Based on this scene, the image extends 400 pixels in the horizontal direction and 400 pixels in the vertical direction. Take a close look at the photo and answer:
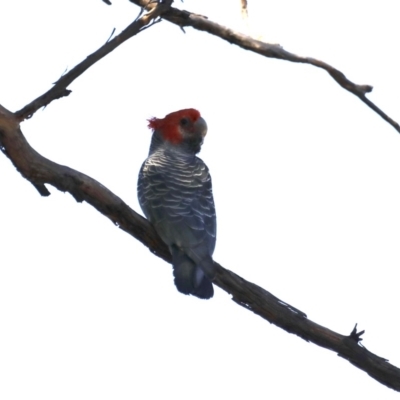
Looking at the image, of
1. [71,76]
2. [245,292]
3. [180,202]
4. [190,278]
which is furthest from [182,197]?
[71,76]

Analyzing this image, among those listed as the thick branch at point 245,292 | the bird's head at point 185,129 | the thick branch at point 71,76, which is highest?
the bird's head at point 185,129

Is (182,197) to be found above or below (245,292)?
above

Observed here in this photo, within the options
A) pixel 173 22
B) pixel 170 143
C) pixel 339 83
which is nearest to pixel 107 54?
pixel 173 22

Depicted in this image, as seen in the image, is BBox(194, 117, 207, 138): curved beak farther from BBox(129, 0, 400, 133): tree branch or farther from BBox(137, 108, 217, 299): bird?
→ BBox(129, 0, 400, 133): tree branch

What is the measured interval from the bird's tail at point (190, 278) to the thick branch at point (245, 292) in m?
0.30

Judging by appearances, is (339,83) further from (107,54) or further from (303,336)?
(303,336)

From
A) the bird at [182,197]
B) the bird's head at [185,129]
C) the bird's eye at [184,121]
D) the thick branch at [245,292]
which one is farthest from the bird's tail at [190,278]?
the bird's eye at [184,121]

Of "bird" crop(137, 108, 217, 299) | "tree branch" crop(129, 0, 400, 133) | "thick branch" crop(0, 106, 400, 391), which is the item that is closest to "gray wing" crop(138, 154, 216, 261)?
"bird" crop(137, 108, 217, 299)

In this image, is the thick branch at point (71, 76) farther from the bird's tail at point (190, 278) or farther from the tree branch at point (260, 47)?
the bird's tail at point (190, 278)

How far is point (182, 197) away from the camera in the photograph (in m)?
7.57

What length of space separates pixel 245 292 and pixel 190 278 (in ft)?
2.49

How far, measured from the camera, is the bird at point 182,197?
669 centimetres

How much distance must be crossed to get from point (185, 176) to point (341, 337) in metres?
2.59

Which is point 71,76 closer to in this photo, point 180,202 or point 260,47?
point 260,47
